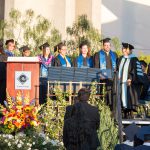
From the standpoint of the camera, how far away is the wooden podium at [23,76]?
34.1 feet

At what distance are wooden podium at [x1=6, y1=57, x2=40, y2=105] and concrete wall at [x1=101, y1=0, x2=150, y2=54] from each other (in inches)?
410

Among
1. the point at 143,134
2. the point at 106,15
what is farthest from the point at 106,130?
the point at 106,15

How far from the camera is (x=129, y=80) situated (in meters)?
12.1

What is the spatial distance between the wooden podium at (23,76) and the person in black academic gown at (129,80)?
197 centimetres

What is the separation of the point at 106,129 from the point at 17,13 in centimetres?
649

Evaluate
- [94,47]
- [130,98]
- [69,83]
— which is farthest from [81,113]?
[94,47]

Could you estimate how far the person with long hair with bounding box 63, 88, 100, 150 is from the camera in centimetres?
823

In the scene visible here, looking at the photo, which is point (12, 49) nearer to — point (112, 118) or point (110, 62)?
point (110, 62)

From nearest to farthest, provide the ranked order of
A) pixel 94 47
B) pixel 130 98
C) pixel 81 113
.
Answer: pixel 81 113, pixel 130 98, pixel 94 47

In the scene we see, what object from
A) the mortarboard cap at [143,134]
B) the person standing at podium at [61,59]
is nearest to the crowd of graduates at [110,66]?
the person standing at podium at [61,59]

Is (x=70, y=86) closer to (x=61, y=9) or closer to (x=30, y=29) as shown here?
(x=30, y=29)

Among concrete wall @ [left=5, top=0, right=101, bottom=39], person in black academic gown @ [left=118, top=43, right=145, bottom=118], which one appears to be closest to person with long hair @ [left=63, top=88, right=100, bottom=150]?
person in black academic gown @ [left=118, top=43, right=145, bottom=118]

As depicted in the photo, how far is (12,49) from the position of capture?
12.4 meters

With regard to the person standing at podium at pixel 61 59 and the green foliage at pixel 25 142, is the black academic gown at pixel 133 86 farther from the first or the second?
the green foliage at pixel 25 142
